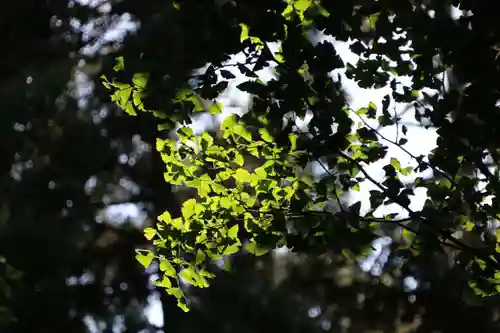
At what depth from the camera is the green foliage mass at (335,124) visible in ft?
3.94

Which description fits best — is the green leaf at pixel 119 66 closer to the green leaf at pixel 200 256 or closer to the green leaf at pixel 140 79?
the green leaf at pixel 140 79

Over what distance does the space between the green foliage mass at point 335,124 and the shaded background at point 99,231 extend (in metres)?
2.81

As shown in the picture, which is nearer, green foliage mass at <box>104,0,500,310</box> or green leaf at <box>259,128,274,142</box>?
green foliage mass at <box>104,0,500,310</box>

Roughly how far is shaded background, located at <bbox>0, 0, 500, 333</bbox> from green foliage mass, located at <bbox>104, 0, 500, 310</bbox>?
2.81 m

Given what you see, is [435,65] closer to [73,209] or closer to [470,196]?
[470,196]

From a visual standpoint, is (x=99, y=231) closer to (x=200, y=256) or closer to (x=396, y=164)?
(x=200, y=256)

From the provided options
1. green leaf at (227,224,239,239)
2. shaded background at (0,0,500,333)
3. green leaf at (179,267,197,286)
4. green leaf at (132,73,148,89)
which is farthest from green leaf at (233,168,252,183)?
shaded background at (0,0,500,333)

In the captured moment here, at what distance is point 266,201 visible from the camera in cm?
162

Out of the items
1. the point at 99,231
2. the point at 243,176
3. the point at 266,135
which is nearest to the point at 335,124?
the point at 266,135

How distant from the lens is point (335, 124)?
1.37 m

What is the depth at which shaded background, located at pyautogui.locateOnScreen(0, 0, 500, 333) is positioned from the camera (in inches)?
175

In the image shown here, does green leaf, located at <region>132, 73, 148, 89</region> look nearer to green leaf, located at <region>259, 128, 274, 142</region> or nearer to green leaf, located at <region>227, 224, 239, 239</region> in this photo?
green leaf, located at <region>259, 128, 274, 142</region>

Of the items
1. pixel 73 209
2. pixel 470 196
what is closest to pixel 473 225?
pixel 470 196

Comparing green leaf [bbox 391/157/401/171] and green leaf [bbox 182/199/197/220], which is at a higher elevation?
green leaf [bbox 391/157/401/171]
